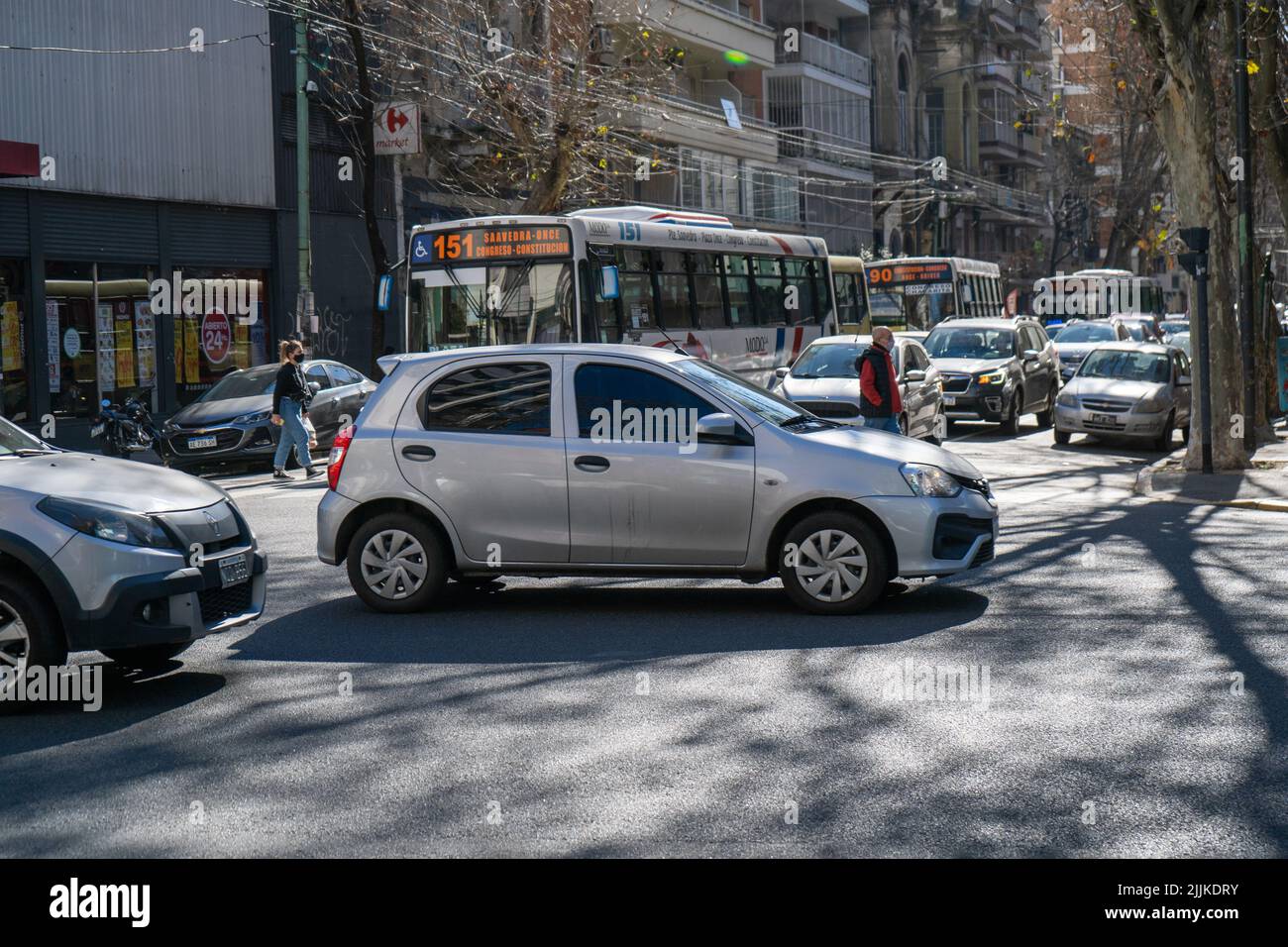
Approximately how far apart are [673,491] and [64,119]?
18.8 m

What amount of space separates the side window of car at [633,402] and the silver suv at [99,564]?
2.70 m

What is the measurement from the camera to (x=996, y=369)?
27.3 m

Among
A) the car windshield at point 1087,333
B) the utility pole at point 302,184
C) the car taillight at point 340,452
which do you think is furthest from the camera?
the car windshield at point 1087,333

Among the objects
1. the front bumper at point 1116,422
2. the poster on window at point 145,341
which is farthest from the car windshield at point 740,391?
the poster on window at point 145,341

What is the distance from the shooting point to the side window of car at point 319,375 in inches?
910

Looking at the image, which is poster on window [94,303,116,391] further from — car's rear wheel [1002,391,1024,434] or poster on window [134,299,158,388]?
car's rear wheel [1002,391,1024,434]

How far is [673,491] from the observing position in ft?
32.6

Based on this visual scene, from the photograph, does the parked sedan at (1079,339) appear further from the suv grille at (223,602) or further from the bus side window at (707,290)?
the suv grille at (223,602)

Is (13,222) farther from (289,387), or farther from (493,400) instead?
(493,400)

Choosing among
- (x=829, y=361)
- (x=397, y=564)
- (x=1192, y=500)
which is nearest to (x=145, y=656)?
(x=397, y=564)

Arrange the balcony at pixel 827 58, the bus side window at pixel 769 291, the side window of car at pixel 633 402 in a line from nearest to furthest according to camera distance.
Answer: the side window of car at pixel 633 402 < the bus side window at pixel 769 291 < the balcony at pixel 827 58

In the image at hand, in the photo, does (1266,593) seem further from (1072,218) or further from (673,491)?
(1072,218)

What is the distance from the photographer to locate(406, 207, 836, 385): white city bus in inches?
819
